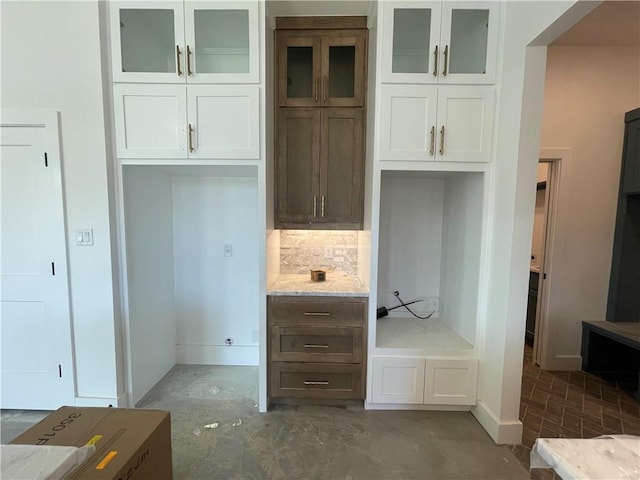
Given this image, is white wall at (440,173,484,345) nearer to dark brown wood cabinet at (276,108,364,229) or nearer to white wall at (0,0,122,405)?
dark brown wood cabinet at (276,108,364,229)

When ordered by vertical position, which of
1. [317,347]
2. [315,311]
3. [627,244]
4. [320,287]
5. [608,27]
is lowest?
[317,347]

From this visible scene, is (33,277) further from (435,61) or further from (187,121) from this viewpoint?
(435,61)

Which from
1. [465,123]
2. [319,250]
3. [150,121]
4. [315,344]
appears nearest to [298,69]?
[150,121]

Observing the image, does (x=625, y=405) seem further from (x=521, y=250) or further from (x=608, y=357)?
(x=521, y=250)

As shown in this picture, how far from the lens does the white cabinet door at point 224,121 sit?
6.95ft

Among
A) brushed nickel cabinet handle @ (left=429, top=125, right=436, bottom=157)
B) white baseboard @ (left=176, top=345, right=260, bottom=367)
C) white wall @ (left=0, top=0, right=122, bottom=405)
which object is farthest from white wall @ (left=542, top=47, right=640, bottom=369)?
white wall @ (left=0, top=0, right=122, bottom=405)

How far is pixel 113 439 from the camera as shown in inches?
47.5

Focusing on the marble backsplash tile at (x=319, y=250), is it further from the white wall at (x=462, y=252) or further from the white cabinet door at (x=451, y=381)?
the white cabinet door at (x=451, y=381)

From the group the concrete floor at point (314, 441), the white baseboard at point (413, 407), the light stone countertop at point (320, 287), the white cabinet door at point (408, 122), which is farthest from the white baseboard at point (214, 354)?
the white cabinet door at point (408, 122)

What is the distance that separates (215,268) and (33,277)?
133 cm

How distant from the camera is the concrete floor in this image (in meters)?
1.79

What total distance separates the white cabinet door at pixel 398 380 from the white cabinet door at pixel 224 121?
1.85 meters

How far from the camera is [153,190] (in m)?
2.60

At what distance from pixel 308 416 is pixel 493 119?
258 cm
